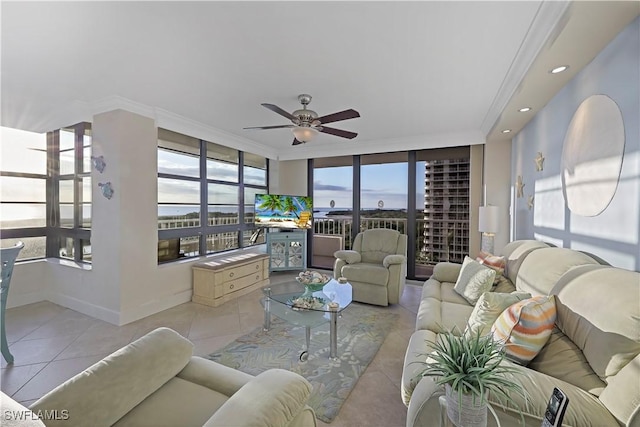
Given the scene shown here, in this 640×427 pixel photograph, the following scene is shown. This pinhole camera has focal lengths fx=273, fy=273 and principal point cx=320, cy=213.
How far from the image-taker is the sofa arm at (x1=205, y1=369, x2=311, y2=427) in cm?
88

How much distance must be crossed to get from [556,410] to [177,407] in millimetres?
1358

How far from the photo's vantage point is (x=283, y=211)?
5.17m

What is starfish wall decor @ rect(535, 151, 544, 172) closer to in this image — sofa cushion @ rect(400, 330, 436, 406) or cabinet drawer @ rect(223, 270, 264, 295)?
sofa cushion @ rect(400, 330, 436, 406)

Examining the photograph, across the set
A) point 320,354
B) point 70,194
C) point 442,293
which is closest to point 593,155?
point 442,293

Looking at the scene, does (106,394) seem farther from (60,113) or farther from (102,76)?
(60,113)

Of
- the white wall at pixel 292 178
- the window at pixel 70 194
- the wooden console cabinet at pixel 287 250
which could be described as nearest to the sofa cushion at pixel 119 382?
the window at pixel 70 194

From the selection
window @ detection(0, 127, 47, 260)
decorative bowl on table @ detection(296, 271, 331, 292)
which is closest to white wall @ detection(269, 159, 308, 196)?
decorative bowl on table @ detection(296, 271, 331, 292)

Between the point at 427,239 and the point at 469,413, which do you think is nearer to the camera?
the point at 469,413

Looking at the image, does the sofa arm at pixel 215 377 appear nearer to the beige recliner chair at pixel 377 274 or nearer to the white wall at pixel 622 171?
the white wall at pixel 622 171

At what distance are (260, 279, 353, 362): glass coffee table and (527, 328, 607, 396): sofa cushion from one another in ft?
4.64

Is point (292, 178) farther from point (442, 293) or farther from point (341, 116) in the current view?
point (442, 293)

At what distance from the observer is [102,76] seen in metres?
2.53

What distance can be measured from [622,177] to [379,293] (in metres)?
2.55

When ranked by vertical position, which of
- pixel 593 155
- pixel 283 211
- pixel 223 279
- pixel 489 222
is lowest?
pixel 223 279
